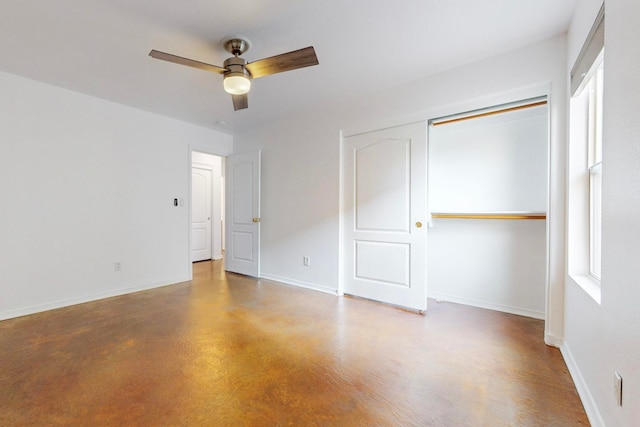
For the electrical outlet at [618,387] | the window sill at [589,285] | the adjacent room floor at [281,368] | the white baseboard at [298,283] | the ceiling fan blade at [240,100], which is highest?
the ceiling fan blade at [240,100]

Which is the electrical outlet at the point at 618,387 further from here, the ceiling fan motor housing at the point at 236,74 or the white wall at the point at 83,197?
the white wall at the point at 83,197

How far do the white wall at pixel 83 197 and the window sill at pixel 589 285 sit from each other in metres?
4.56

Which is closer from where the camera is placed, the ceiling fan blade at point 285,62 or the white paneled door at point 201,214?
the ceiling fan blade at point 285,62

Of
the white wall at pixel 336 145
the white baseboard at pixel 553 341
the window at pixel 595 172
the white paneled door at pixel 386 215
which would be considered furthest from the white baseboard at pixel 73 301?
the window at pixel 595 172

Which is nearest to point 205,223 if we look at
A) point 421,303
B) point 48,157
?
point 48,157

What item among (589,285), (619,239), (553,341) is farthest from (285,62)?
(553,341)

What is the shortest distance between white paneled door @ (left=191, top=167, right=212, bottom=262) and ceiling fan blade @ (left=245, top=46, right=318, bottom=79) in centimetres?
438

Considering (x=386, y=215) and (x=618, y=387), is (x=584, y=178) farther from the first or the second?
(x=386, y=215)

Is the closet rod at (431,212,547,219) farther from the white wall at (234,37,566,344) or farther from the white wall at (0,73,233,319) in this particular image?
the white wall at (0,73,233,319)

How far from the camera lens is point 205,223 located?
20.4 ft

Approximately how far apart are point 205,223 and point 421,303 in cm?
499

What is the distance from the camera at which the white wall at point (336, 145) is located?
221cm

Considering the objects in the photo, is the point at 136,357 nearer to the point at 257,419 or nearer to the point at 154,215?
the point at 257,419

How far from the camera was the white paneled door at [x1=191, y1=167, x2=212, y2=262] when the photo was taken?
236 inches
